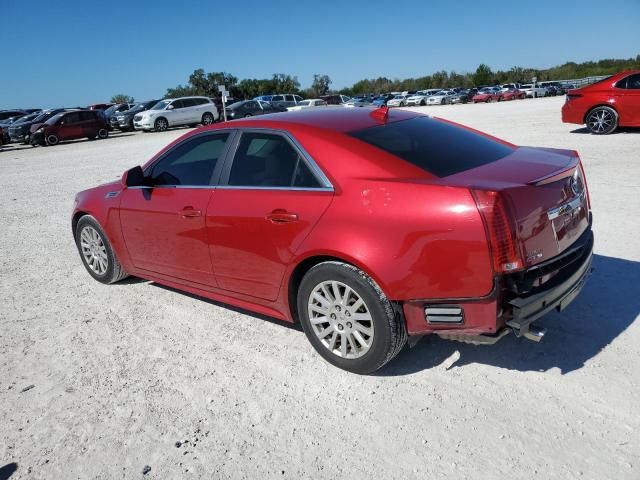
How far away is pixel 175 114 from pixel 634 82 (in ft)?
78.3

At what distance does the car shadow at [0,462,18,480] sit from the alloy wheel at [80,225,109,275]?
2.63 metres

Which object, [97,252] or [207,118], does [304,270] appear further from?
[207,118]

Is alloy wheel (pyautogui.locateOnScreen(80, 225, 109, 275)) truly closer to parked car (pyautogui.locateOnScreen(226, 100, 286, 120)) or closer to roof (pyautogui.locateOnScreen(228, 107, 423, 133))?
roof (pyautogui.locateOnScreen(228, 107, 423, 133))

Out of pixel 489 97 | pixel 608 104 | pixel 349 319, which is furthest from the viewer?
pixel 489 97

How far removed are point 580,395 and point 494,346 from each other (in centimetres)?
69

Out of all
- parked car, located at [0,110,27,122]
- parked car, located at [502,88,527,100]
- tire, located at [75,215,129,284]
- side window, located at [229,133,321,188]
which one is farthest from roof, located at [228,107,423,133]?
parked car, located at [502,88,527,100]

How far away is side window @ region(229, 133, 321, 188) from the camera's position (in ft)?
11.2

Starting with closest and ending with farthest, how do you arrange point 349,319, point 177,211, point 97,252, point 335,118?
point 349,319 < point 335,118 < point 177,211 < point 97,252

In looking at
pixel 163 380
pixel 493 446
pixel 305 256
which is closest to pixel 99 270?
pixel 163 380

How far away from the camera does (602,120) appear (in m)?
13.0

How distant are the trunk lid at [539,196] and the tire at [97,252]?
138 inches

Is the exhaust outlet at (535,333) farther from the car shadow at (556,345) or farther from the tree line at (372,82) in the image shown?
the tree line at (372,82)

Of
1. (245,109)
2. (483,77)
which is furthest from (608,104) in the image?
(483,77)

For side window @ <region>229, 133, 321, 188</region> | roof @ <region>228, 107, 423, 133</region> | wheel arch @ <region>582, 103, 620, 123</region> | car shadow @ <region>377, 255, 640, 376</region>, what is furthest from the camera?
wheel arch @ <region>582, 103, 620, 123</region>
